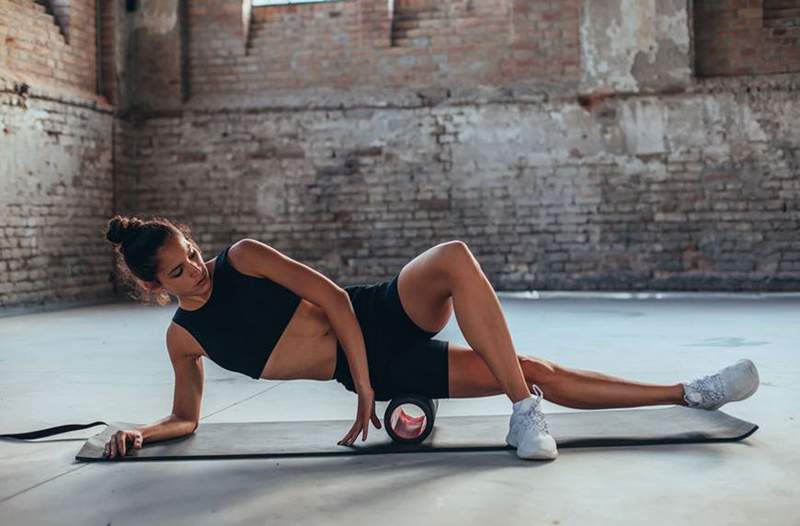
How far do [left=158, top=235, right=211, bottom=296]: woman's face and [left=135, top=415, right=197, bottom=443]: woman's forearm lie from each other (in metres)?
0.42

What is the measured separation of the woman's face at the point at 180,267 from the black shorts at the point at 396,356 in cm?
45

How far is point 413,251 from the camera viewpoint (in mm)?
9930

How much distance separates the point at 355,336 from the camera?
2.46 meters

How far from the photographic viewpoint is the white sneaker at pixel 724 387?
2.67 metres

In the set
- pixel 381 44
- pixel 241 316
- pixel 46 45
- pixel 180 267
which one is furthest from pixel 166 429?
pixel 381 44

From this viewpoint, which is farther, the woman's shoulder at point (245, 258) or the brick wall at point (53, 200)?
the brick wall at point (53, 200)

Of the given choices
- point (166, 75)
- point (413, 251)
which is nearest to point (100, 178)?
point (166, 75)

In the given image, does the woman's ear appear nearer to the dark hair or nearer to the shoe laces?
the dark hair

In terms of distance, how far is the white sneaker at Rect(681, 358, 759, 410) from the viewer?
267 cm

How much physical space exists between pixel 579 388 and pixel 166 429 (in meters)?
1.21

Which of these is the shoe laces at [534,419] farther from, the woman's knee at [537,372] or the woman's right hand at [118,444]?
the woman's right hand at [118,444]

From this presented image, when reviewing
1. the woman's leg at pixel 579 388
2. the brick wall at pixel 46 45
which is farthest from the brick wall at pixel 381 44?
the woman's leg at pixel 579 388

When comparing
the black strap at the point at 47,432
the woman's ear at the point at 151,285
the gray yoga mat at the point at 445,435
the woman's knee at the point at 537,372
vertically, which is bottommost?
the black strap at the point at 47,432

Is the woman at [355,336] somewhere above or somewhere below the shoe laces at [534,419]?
above
